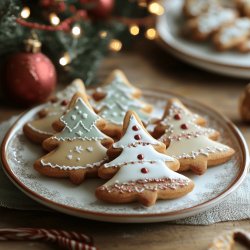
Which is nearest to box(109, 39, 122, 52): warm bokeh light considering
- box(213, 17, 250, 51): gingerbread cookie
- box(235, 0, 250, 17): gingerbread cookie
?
box(213, 17, 250, 51): gingerbread cookie

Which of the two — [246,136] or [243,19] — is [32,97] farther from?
[243,19]

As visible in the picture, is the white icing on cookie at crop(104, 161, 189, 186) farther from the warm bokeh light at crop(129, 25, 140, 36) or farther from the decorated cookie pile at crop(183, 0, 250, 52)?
the warm bokeh light at crop(129, 25, 140, 36)

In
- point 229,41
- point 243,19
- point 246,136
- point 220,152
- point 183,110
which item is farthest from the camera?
point 243,19

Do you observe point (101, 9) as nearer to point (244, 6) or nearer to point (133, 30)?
point (133, 30)

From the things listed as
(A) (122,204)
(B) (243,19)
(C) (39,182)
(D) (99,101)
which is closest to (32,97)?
Result: (D) (99,101)

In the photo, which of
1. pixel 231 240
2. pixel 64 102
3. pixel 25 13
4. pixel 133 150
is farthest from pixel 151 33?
pixel 231 240

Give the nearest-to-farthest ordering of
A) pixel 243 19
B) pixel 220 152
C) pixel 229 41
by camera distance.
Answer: pixel 220 152 < pixel 229 41 < pixel 243 19
